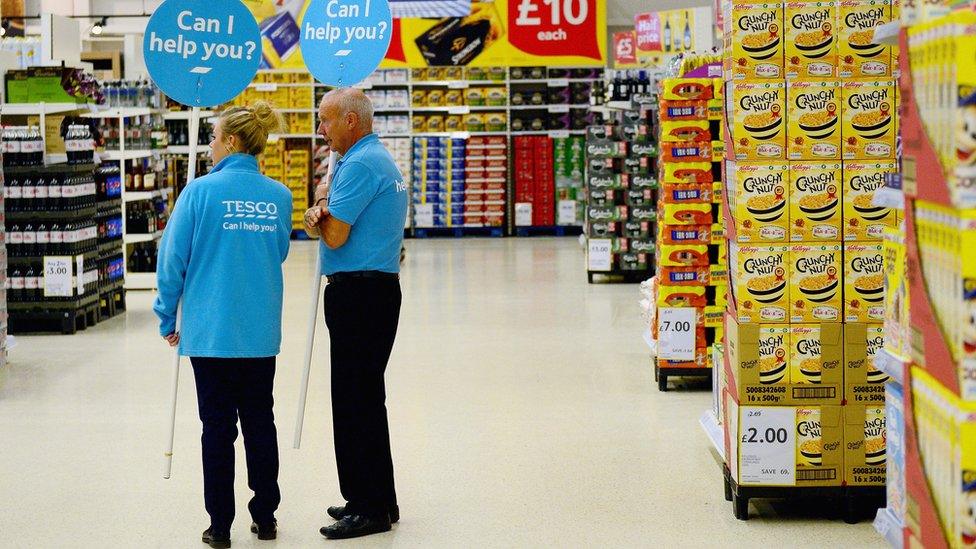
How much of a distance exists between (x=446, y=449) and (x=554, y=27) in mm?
13338

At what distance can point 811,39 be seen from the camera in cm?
455

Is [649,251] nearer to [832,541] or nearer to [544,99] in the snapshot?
[544,99]

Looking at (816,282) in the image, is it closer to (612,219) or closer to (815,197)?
(815,197)

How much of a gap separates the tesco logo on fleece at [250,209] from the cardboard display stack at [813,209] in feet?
5.34

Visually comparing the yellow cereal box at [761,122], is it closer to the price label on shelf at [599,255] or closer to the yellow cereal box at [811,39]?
the yellow cereal box at [811,39]

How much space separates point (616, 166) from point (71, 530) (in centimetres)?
851

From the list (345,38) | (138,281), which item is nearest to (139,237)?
(138,281)

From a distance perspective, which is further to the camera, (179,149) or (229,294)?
(179,149)

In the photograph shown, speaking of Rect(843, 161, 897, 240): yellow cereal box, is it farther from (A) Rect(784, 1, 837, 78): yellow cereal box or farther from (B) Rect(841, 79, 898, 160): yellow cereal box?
(A) Rect(784, 1, 837, 78): yellow cereal box

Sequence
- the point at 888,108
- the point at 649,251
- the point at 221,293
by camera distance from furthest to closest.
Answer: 1. the point at 649,251
2. the point at 888,108
3. the point at 221,293

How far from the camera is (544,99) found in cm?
1880

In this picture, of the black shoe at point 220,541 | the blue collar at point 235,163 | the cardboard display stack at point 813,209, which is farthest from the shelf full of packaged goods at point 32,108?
the cardboard display stack at point 813,209

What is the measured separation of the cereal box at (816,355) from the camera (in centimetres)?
458

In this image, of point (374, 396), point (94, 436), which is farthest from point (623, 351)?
point (374, 396)
